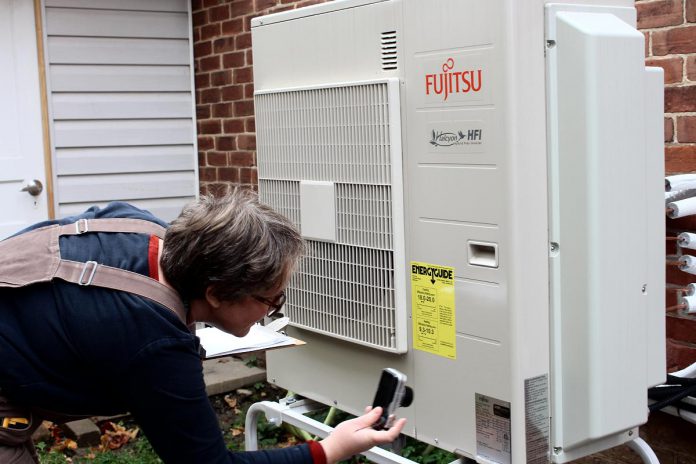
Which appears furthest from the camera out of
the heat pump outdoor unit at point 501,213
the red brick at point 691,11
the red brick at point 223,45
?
the red brick at point 223,45

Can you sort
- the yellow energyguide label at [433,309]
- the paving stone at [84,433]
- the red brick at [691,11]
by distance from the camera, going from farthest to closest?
1. the paving stone at [84,433]
2. the red brick at [691,11]
3. the yellow energyguide label at [433,309]

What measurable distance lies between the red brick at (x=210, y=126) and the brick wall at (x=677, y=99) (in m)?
3.13

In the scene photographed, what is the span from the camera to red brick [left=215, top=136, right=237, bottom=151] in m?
5.59

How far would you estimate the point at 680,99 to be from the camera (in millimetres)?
3084

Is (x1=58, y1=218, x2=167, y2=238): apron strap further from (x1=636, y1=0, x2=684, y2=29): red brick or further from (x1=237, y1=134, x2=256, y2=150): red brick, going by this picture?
(x1=237, y1=134, x2=256, y2=150): red brick

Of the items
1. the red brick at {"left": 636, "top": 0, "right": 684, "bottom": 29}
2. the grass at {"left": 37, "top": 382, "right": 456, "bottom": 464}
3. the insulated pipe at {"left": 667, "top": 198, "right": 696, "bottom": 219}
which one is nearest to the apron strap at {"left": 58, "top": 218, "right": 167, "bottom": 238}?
the insulated pipe at {"left": 667, "top": 198, "right": 696, "bottom": 219}

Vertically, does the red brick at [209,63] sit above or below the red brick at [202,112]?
above

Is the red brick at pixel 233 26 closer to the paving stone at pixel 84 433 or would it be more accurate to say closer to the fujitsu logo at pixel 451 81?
the paving stone at pixel 84 433

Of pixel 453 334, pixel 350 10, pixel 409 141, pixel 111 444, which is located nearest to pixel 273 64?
pixel 350 10

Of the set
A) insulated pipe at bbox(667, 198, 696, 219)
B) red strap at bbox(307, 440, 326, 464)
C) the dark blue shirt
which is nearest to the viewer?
the dark blue shirt

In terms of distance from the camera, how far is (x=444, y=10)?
2.29m

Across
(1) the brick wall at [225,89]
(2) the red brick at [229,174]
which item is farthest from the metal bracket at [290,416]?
(2) the red brick at [229,174]

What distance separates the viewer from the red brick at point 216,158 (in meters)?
5.72

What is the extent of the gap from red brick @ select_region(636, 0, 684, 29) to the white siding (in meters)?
3.45
